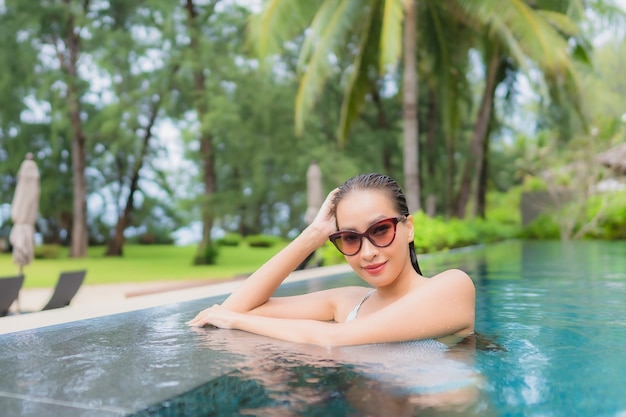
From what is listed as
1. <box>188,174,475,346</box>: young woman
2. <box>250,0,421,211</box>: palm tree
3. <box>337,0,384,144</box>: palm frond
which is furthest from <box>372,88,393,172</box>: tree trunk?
<box>188,174,475,346</box>: young woman

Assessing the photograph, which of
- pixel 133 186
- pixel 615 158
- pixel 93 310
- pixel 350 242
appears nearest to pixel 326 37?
pixel 93 310

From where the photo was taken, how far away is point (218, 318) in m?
3.48

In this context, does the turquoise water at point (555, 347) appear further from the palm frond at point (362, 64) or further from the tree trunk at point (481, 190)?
the tree trunk at point (481, 190)

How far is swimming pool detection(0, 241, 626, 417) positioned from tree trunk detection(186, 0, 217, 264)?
1997cm

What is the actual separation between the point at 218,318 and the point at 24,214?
800 cm

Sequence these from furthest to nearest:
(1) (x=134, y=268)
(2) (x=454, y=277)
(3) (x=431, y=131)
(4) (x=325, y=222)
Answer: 1. (3) (x=431, y=131)
2. (1) (x=134, y=268)
3. (4) (x=325, y=222)
4. (2) (x=454, y=277)

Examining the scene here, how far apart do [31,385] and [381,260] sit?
4.79 ft

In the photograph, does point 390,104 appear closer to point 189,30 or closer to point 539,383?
point 189,30

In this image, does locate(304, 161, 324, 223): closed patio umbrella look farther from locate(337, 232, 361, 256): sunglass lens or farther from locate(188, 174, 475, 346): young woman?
locate(337, 232, 361, 256): sunglass lens

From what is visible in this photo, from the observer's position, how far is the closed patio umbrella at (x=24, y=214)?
397 inches

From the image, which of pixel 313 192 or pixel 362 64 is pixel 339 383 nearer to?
pixel 313 192

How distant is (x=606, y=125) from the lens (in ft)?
77.4

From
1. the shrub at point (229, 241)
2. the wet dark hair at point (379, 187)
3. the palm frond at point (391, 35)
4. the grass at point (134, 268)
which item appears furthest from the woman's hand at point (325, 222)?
the shrub at point (229, 241)

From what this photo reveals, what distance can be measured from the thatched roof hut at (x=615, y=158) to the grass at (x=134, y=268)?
1261cm
